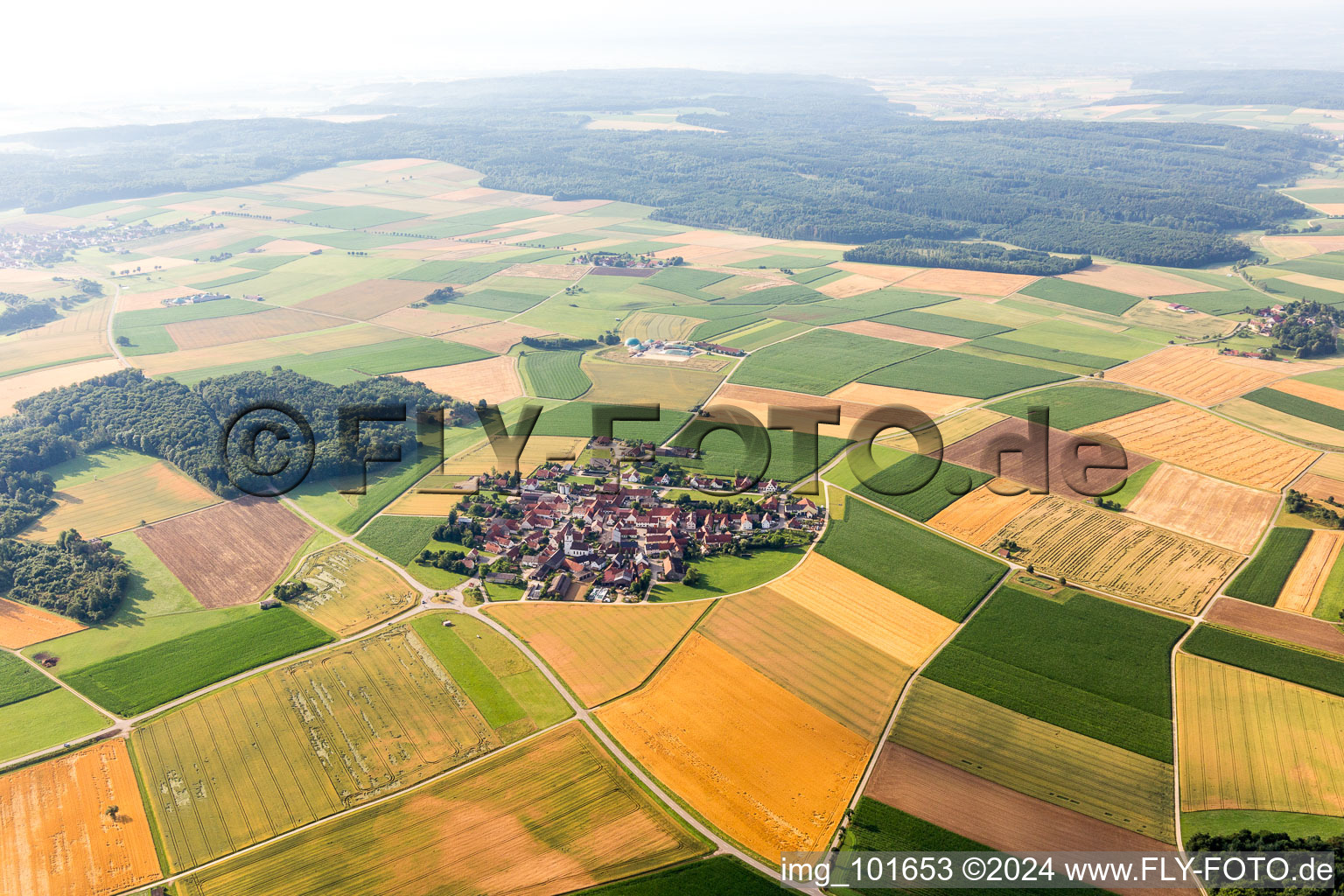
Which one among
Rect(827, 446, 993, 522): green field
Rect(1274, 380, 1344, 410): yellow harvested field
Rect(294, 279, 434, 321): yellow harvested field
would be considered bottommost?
Rect(827, 446, 993, 522): green field

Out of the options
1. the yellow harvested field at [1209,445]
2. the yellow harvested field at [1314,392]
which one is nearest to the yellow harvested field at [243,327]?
the yellow harvested field at [1209,445]

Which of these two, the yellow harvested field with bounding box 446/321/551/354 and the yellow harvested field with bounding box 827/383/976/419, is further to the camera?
the yellow harvested field with bounding box 446/321/551/354

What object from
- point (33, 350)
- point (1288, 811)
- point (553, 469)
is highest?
point (33, 350)

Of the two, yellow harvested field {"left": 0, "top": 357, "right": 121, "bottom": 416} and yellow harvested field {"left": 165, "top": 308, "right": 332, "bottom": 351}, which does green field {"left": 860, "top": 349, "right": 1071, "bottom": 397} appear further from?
yellow harvested field {"left": 0, "top": 357, "right": 121, "bottom": 416}

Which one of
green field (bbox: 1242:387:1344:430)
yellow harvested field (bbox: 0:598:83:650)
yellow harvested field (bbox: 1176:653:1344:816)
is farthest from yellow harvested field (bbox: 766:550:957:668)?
green field (bbox: 1242:387:1344:430)

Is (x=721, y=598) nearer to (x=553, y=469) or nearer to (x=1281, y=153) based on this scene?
(x=553, y=469)

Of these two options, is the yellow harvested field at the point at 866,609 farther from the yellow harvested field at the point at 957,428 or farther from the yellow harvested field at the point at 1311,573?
the yellow harvested field at the point at 957,428

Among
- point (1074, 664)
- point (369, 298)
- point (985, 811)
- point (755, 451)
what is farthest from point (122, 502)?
point (1074, 664)

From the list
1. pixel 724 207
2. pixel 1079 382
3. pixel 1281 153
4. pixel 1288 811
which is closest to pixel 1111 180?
pixel 1281 153
